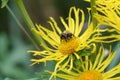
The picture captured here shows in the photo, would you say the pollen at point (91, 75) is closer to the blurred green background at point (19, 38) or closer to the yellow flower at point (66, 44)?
the yellow flower at point (66, 44)

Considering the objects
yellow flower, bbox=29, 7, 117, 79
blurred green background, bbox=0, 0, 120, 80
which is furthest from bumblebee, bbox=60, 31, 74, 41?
blurred green background, bbox=0, 0, 120, 80

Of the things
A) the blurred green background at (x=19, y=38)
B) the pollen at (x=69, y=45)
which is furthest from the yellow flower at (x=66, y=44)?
the blurred green background at (x=19, y=38)

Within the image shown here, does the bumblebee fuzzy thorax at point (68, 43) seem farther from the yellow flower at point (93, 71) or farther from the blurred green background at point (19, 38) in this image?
the blurred green background at point (19, 38)

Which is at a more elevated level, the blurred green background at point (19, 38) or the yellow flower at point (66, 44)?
the blurred green background at point (19, 38)

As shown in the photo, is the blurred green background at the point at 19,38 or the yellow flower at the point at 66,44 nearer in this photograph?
the yellow flower at the point at 66,44

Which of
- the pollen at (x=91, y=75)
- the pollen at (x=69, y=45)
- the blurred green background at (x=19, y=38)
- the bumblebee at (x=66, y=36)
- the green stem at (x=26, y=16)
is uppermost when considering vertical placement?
the blurred green background at (x=19, y=38)

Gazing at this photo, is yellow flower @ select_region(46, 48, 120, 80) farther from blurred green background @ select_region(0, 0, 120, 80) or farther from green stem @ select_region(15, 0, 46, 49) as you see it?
blurred green background @ select_region(0, 0, 120, 80)

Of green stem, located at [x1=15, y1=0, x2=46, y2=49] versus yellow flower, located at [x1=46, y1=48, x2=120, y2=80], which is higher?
green stem, located at [x1=15, y1=0, x2=46, y2=49]

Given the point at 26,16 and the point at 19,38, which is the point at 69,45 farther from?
the point at 19,38

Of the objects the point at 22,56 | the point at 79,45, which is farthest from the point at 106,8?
the point at 22,56
